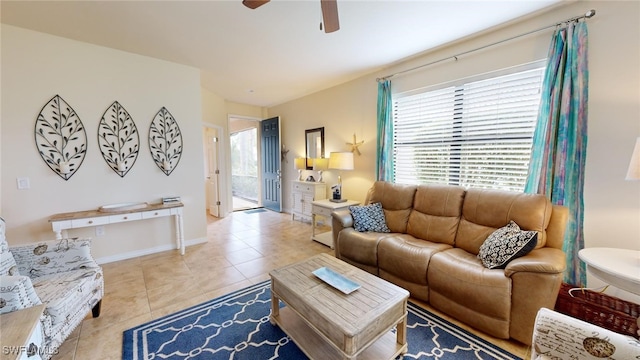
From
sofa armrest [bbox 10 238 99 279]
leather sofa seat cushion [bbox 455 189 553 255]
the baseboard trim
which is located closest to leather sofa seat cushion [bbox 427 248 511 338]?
leather sofa seat cushion [bbox 455 189 553 255]

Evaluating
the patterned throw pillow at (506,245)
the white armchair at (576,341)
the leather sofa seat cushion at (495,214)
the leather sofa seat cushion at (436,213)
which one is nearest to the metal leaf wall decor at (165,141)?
the leather sofa seat cushion at (436,213)

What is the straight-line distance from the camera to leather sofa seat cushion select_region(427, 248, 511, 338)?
1.73m

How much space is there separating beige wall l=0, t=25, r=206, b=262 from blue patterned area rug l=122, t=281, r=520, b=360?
6.11 ft

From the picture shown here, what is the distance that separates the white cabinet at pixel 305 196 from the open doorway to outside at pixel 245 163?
6.00 feet

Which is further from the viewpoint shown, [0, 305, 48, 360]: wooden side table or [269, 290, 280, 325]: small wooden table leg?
[269, 290, 280, 325]: small wooden table leg

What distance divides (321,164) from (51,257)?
3.55m

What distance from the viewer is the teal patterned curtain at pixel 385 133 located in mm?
3500

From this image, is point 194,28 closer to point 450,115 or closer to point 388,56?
point 388,56

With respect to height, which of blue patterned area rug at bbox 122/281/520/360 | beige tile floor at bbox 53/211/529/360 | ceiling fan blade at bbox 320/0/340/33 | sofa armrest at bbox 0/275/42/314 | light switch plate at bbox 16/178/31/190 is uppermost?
ceiling fan blade at bbox 320/0/340/33

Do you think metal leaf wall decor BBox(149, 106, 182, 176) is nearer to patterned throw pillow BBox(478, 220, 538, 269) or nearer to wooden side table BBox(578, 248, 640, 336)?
patterned throw pillow BBox(478, 220, 538, 269)

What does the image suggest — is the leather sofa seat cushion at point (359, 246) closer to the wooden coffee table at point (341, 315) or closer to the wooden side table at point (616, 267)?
the wooden coffee table at point (341, 315)

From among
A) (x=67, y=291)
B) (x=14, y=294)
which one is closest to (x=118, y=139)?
(x=67, y=291)

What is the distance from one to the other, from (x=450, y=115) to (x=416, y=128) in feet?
1.53

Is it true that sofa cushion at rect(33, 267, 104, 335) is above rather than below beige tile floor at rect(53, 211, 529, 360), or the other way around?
above
